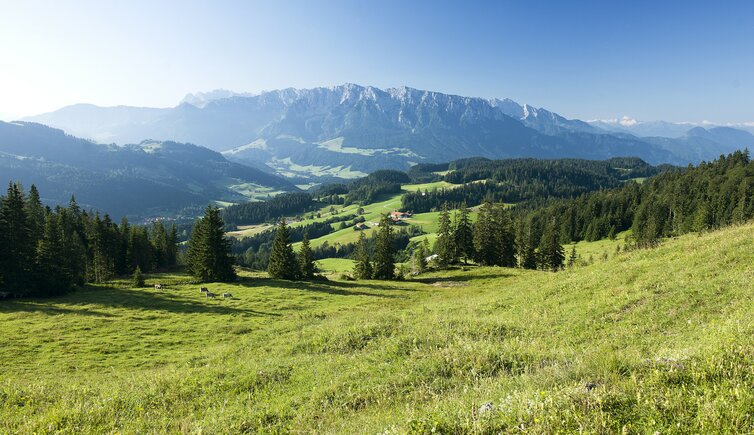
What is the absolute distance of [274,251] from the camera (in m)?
64.5

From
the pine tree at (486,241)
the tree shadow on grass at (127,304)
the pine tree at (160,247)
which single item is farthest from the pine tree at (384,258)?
the pine tree at (160,247)

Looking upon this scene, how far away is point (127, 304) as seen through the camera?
43.4 metres

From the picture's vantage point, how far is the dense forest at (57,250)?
1822 inches

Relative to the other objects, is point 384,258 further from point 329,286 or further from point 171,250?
point 171,250

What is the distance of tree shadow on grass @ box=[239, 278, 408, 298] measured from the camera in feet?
173

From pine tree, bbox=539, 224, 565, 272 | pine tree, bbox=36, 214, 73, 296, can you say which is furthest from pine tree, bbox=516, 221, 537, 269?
pine tree, bbox=36, 214, 73, 296

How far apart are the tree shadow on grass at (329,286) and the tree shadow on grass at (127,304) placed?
11847 millimetres

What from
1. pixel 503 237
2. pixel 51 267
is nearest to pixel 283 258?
pixel 51 267

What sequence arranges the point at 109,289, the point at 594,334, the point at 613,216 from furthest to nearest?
1. the point at 613,216
2. the point at 109,289
3. the point at 594,334

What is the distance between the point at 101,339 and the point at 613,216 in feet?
545

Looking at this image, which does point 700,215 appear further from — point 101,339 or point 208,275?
point 101,339

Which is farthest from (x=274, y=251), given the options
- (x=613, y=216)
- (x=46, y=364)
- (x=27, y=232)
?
(x=613, y=216)

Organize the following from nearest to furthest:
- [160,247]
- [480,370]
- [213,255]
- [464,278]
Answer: [480,370] < [464,278] < [213,255] < [160,247]

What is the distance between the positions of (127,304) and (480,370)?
48663 millimetres
